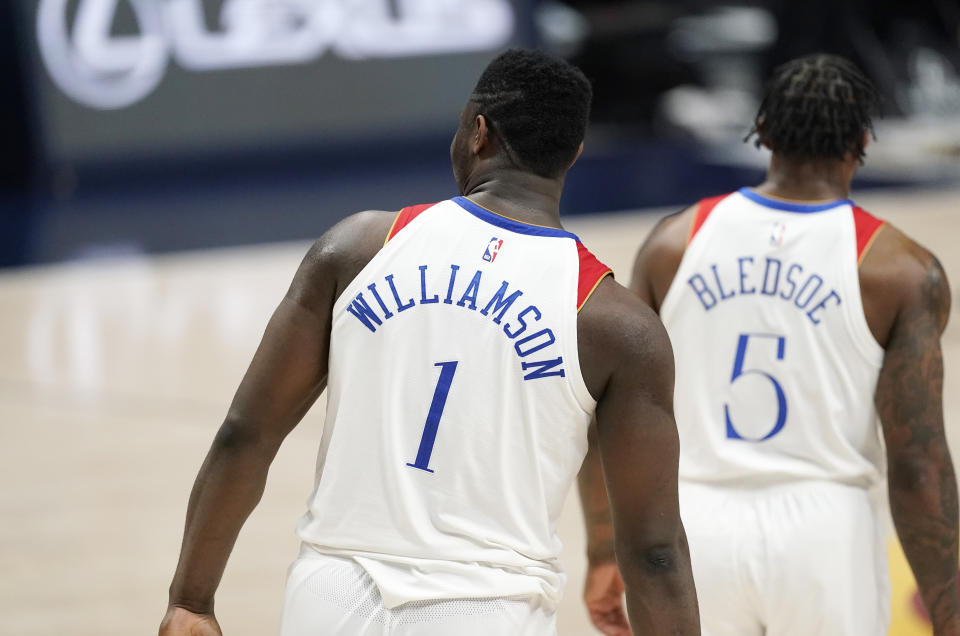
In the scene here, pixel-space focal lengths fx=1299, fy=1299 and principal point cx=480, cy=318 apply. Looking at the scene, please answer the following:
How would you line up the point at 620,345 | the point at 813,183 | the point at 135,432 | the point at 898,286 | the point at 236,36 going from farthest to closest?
the point at 236,36 < the point at 135,432 < the point at 813,183 < the point at 898,286 < the point at 620,345

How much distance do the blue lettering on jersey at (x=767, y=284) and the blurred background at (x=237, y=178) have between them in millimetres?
1271

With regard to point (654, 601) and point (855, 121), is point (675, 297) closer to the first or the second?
point (855, 121)

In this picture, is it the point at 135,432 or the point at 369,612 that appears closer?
the point at 369,612

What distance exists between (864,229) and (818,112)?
28 centimetres

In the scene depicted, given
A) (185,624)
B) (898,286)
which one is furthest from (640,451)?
(898,286)

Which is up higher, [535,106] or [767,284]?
[535,106]

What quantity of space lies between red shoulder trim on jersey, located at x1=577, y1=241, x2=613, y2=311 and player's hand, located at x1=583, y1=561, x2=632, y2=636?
3.06ft

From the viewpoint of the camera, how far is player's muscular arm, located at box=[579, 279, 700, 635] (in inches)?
72.7

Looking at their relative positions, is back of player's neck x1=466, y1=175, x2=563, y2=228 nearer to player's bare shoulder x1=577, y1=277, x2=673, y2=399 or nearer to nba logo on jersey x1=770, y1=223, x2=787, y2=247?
player's bare shoulder x1=577, y1=277, x2=673, y2=399

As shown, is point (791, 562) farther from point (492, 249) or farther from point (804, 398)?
point (492, 249)

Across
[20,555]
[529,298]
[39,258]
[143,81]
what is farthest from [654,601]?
[143,81]

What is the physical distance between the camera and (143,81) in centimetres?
1225

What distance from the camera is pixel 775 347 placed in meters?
2.57

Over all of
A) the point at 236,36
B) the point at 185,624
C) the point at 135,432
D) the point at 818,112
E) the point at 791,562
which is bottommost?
the point at 135,432
